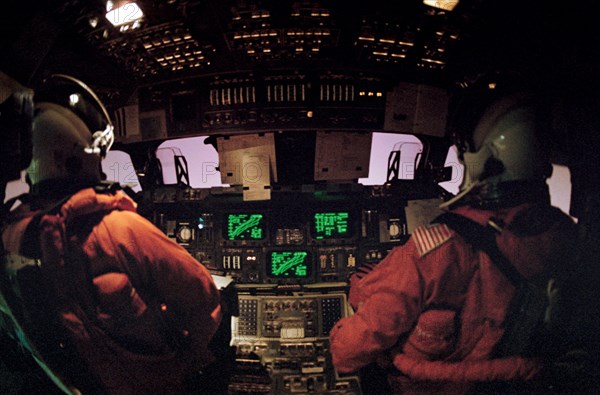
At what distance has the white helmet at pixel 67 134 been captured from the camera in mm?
1258

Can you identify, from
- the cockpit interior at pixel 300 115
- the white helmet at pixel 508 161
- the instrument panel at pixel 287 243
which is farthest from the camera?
the instrument panel at pixel 287 243

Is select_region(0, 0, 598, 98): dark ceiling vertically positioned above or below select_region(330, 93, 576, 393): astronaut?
above

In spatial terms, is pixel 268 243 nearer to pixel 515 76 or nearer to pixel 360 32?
pixel 360 32

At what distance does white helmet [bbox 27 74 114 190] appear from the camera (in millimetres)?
1258

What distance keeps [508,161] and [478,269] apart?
577 mm

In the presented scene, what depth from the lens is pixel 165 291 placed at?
1.33 m

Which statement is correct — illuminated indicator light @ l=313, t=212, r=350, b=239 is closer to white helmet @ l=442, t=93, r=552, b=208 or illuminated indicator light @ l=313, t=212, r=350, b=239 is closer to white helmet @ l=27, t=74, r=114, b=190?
white helmet @ l=442, t=93, r=552, b=208

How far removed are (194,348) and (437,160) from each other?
226 centimetres

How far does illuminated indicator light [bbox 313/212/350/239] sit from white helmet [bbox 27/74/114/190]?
142 centimetres

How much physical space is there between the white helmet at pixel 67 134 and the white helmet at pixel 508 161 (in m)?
2.04

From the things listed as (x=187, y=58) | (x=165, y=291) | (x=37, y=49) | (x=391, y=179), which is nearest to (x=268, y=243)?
(x=165, y=291)

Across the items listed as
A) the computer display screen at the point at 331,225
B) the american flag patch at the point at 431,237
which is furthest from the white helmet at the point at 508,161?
the computer display screen at the point at 331,225

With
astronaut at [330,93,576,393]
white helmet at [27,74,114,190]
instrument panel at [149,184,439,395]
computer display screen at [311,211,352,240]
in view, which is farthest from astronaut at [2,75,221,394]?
astronaut at [330,93,576,393]

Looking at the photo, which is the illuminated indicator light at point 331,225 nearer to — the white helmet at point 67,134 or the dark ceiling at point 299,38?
the dark ceiling at point 299,38
